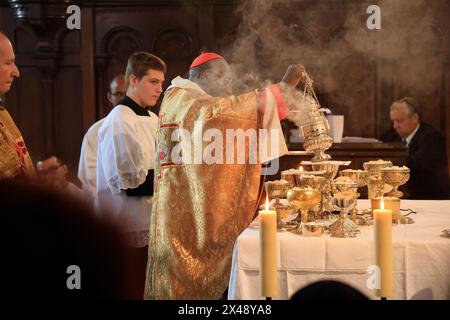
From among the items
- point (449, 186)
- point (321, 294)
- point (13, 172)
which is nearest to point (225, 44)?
point (449, 186)

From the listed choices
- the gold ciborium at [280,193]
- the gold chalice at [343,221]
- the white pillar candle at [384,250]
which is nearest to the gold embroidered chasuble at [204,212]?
the gold ciborium at [280,193]

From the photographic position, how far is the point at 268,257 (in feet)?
5.00

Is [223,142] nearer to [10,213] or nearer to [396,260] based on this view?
[396,260]

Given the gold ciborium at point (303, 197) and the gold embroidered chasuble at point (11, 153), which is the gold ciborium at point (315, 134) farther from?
the gold embroidered chasuble at point (11, 153)

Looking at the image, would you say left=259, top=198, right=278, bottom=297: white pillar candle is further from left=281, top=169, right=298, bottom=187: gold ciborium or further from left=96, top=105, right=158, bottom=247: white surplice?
left=96, top=105, right=158, bottom=247: white surplice

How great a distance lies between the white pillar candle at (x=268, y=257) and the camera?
1.51 m

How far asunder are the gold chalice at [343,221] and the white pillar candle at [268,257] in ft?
3.47

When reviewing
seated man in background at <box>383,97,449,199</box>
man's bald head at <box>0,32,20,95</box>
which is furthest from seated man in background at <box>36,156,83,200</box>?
seated man in background at <box>383,97,449,199</box>

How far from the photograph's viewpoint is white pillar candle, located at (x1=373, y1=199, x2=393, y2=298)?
1483mm

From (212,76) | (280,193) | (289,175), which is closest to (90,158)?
(212,76)

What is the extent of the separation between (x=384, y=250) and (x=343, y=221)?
1.08 m

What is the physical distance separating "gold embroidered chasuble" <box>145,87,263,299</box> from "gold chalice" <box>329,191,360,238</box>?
0.73 meters

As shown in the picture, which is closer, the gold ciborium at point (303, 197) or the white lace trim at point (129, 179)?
the gold ciborium at point (303, 197)

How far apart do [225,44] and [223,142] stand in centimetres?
378
